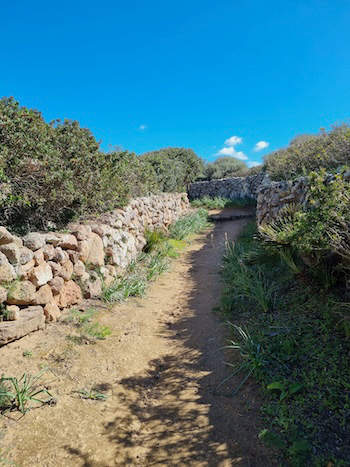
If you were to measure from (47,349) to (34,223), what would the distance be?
7.39ft

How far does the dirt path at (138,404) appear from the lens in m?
2.01

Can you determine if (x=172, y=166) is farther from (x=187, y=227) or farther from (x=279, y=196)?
(x=279, y=196)

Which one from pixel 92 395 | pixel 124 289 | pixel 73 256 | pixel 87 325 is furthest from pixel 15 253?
pixel 124 289

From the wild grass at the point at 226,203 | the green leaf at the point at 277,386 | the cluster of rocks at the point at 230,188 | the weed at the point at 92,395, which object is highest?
the cluster of rocks at the point at 230,188

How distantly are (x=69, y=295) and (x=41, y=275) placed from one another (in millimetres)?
641

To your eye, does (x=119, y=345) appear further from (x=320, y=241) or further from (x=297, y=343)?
(x=320, y=241)

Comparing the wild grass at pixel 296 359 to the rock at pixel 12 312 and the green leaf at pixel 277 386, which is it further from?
the rock at pixel 12 312

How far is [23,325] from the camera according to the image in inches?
121

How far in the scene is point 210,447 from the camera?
81.6 inches

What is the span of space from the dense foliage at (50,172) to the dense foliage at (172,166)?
3.87 metres

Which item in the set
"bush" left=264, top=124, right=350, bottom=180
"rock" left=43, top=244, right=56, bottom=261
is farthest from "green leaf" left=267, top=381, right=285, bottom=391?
"bush" left=264, top=124, right=350, bottom=180

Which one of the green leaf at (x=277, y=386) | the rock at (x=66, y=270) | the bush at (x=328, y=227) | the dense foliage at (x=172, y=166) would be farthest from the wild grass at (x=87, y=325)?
the dense foliage at (x=172, y=166)

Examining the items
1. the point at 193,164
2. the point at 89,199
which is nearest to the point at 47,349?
the point at 89,199

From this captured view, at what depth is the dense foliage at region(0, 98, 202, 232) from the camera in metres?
3.91
